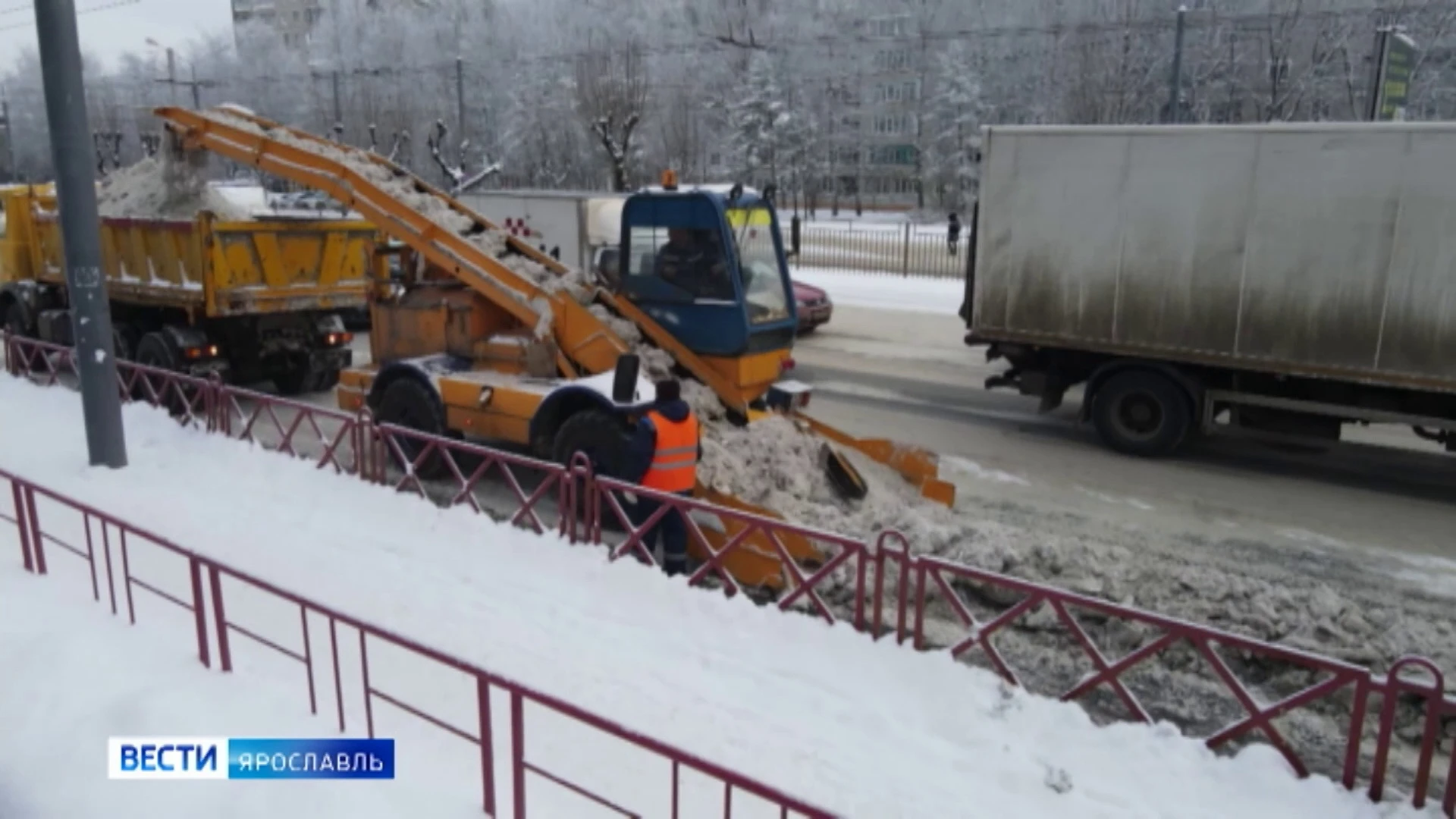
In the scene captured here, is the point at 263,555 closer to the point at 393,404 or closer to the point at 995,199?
the point at 393,404

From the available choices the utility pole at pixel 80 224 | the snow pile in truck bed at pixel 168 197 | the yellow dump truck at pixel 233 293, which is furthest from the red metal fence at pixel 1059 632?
the snow pile in truck bed at pixel 168 197

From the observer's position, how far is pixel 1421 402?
10.6 m

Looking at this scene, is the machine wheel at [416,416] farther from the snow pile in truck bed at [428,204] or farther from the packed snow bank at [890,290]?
the packed snow bank at [890,290]

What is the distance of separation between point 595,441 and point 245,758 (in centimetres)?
411

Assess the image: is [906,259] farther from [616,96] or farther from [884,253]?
[616,96]

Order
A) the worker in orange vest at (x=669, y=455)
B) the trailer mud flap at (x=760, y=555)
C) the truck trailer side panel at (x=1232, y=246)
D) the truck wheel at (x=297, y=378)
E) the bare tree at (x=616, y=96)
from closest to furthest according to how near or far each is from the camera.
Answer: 1. the trailer mud flap at (x=760, y=555)
2. the worker in orange vest at (x=669, y=455)
3. the truck trailer side panel at (x=1232, y=246)
4. the truck wheel at (x=297, y=378)
5. the bare tree at (x=616, y=96)

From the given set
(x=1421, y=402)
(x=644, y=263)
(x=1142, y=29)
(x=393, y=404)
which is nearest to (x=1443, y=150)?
(x=1421, y=402)

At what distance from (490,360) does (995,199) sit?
6.26m

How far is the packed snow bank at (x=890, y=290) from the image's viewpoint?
977 inches

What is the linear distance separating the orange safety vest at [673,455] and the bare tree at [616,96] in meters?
30.3

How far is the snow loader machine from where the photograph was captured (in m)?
9.10

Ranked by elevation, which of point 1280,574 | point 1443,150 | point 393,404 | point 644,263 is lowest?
point 1280,574

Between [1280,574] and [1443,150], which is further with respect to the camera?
[1443,150]

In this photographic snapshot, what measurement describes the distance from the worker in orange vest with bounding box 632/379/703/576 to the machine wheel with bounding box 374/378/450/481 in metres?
3.17
